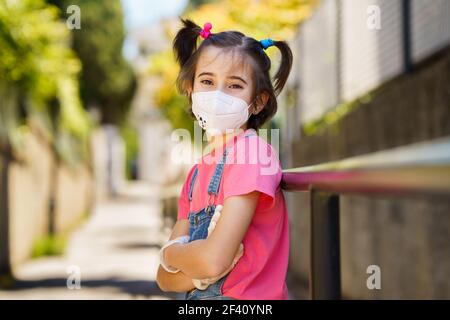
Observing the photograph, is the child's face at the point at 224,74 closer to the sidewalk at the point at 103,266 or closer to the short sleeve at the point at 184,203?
the short sleeve at the point at 184,203

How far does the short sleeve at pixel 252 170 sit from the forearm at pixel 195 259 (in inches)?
4.6

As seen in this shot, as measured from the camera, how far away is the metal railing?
897 millimetres

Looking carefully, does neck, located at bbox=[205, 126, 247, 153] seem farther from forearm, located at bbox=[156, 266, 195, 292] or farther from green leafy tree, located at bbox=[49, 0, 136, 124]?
green leafy tree, located at bbox=[49, 0, 136, 124]

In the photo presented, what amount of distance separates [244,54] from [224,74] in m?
0.06

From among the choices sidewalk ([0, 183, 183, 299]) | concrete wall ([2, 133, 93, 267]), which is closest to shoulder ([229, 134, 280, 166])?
sidewalk ([0, 183, 183, 299])

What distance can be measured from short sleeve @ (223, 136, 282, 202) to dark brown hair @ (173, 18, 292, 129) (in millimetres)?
173

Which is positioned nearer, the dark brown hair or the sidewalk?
the dark brown hair

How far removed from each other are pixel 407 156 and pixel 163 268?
0.99 m

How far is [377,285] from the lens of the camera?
19.0ft

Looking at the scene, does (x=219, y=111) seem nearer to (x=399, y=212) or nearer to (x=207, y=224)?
(x=207, y=224)

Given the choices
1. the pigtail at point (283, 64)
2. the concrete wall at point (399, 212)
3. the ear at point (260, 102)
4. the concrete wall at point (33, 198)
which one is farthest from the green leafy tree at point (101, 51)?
the ear at point (260, 102)

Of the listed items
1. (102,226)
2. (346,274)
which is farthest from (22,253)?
(102,226)
